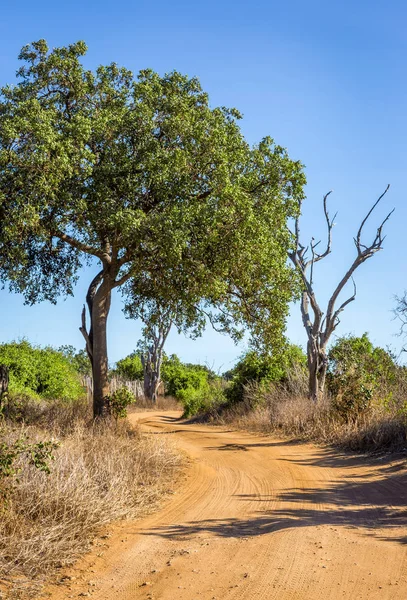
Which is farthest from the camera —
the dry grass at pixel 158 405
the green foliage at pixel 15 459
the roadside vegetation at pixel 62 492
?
the dry grass at pixel 158 405

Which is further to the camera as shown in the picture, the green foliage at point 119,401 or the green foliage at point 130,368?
the green foliage at point 130,368

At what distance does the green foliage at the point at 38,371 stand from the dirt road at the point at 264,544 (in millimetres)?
14970

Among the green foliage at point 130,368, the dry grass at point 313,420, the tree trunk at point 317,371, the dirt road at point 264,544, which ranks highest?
the green foliage at point 130,368

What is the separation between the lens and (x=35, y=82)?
17.8m

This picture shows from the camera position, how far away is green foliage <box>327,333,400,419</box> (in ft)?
59.1

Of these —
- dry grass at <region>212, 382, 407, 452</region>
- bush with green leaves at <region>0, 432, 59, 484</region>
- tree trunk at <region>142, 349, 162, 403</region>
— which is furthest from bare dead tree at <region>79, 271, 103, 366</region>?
tree trunk at <region>142, 349, 162, 403</region>

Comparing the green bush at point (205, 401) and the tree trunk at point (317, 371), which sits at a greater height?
the tree trunk at point (317, 371)

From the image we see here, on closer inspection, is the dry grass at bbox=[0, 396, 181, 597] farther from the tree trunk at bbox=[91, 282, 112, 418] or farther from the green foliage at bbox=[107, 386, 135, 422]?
the tree trunk at bbox=[91, 282, 112, 418]

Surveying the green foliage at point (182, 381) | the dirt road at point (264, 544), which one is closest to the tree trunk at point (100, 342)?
the dirt road at point (264, 544)

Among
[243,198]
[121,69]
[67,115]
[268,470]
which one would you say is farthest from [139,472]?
[121,69]

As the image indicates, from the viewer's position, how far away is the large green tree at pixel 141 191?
15.3 m

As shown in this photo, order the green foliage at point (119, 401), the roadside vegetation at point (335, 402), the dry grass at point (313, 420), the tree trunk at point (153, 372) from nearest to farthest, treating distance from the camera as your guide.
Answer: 1. the dry grass at point (313, 420)
2. the roadside vegetation at point (335, 402)
3. the green foliage at point (119, 401)
4. the tree trunk at point (153, 372)

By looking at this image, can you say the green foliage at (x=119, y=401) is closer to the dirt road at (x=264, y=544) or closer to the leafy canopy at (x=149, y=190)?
the leafy canopy at (x=149, y=190)

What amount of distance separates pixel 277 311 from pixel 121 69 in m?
8.70
